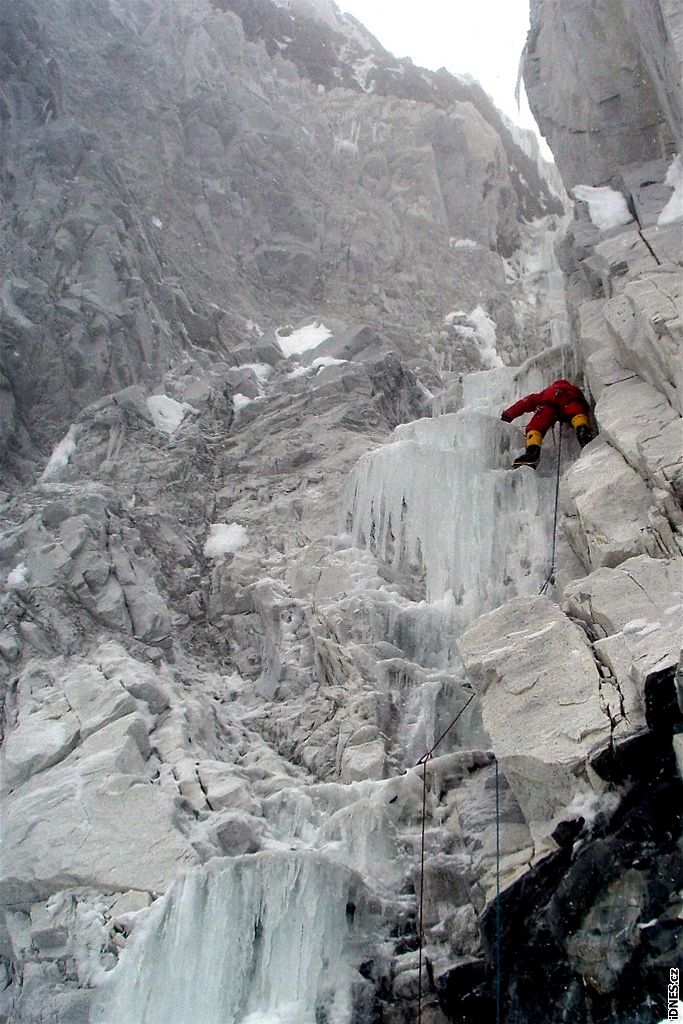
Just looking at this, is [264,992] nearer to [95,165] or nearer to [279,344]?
[279,344]

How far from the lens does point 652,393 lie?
9914mm

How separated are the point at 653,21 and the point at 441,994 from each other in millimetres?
11589

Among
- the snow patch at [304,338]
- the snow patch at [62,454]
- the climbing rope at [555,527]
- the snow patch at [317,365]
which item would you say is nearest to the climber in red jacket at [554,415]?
the climbing rope at [555,527]

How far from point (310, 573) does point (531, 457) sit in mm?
3294

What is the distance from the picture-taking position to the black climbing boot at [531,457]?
459 inches

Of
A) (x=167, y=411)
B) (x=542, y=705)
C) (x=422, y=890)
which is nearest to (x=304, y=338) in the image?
(x=167, y=411)

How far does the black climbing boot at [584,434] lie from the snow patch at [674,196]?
3.67m

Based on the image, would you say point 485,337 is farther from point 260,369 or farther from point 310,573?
point 310,573

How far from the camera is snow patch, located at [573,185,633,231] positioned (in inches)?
556

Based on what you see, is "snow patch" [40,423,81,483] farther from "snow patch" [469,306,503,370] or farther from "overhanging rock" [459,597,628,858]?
"snow patch" [469,306,503,370]

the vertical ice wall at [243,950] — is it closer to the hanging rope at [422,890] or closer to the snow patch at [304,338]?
the hanging rope at [422,890]

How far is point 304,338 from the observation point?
17484mm

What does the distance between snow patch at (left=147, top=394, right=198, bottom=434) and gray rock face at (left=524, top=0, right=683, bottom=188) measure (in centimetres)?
787

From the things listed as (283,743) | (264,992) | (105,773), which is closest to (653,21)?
(283,743)
